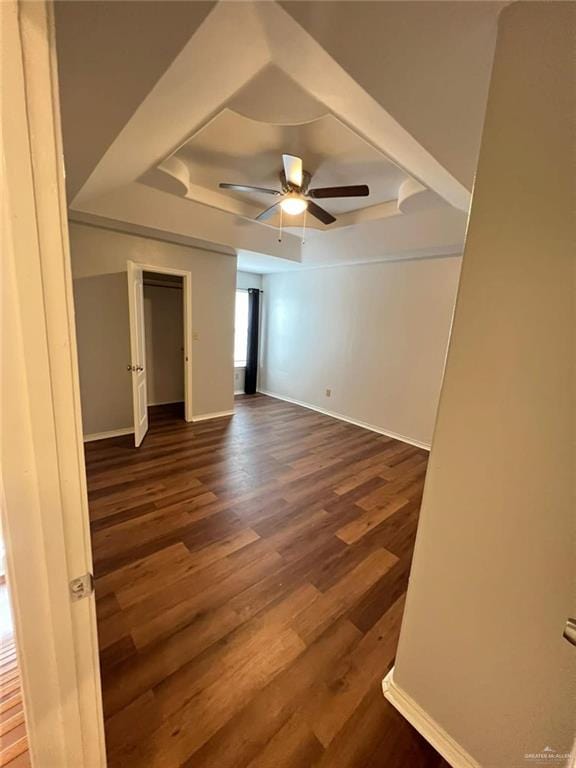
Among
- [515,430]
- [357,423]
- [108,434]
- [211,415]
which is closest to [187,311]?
[211,415]

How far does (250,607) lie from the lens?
170 centimetres

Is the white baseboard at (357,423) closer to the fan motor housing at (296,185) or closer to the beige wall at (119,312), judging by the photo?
the beige wall at (119,312)

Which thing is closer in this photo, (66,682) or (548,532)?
(66,682)

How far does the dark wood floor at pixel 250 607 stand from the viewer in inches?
46.3

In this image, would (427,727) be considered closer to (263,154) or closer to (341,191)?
(341,191)

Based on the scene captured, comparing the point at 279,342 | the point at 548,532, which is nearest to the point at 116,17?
the point at 548,532

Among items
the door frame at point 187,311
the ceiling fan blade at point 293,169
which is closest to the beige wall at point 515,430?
the ceiling fan blade at point 293,169

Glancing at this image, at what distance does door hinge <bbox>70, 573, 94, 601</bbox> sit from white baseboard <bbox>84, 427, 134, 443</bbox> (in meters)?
3.33

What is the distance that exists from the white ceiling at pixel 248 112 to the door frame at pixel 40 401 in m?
0.78

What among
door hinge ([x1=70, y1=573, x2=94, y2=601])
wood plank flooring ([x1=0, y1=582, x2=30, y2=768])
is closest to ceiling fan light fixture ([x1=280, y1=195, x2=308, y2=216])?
door hinge ([x1=70, y1=573, x2=94, y2=601])

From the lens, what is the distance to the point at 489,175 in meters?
0.95

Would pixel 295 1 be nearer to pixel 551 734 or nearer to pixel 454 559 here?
pixel 454 559

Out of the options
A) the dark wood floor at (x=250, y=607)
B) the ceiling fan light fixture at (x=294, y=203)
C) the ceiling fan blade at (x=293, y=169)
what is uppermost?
the ceiling fan blade at (x=293, y=169)

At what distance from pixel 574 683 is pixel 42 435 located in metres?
1.53
